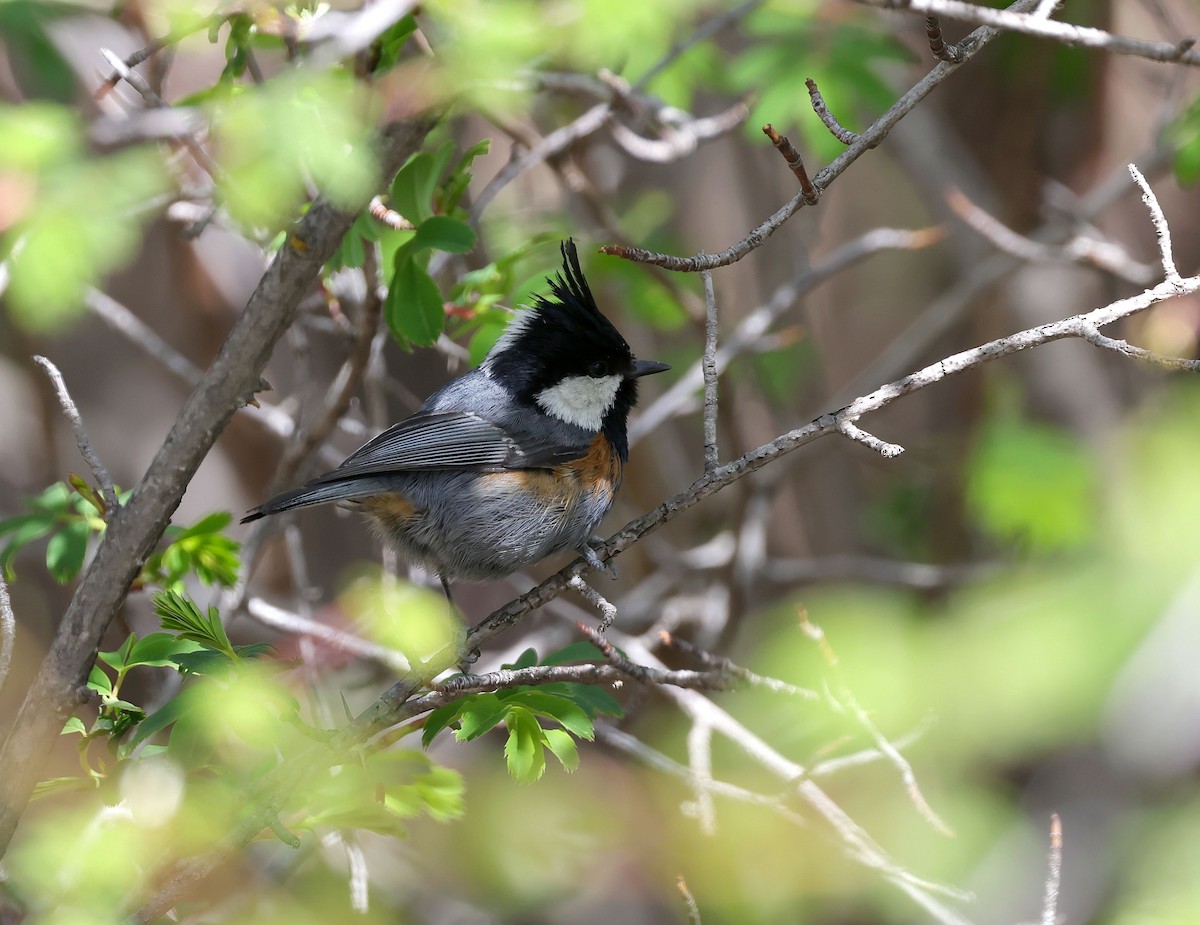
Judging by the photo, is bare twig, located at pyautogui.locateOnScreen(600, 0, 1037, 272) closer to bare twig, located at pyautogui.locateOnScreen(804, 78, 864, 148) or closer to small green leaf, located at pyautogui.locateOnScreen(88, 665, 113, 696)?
bare twig, located at pyautogui.locateOnScreen(804, 78, 864, 148)

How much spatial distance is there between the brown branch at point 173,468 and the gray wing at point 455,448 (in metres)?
0.74

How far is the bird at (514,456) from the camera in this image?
3.31 m

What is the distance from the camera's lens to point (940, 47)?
215 centimetres

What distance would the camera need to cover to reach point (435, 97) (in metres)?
2.21

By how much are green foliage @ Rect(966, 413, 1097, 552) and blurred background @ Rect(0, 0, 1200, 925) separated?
0.02 metres

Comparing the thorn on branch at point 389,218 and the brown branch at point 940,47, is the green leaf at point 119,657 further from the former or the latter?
the brown branch at point 940,47

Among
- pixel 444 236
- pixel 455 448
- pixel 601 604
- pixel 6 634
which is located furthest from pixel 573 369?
pixel 6 634

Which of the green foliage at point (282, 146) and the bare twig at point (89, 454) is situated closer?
the green foliage at point (282, 146)

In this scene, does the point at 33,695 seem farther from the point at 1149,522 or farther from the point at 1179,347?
the point at 1179,347

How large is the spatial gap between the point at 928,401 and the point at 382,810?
4753 mm

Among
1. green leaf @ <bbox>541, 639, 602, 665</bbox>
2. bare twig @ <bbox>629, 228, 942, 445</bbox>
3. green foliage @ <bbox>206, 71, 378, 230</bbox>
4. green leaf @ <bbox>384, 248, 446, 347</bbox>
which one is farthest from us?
bare twig @ <bbox>629, 228, 942, 445</bbox>

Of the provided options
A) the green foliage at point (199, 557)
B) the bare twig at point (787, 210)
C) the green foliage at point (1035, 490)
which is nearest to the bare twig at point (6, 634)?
the green foliage at point (199, 557)

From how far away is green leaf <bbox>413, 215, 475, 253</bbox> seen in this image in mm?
2590

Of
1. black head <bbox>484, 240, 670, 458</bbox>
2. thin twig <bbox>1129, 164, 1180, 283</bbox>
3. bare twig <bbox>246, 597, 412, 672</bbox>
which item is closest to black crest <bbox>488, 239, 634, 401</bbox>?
black head <bbox>484, 240, 670, 458</bbox>
